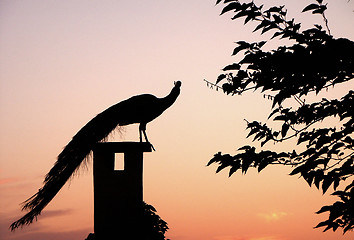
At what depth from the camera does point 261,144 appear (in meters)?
4.12

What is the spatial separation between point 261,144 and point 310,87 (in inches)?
30.8

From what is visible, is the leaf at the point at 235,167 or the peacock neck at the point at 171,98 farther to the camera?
the peacock neck at the point at 171,98

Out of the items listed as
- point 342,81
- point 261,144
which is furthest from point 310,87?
point 261,144

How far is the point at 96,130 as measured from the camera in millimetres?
7566

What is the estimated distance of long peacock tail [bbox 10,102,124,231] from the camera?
7.48 meters

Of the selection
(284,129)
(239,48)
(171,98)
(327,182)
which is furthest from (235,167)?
(171,98)

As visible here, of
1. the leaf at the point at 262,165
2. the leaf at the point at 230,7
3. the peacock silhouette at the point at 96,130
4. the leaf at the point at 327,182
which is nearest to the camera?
the leaf at the point at 327,182

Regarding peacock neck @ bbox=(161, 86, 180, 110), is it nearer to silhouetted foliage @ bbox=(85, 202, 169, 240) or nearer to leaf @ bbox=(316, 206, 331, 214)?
silhouetted foliage @ bbox=(85, 202, 169, 240)

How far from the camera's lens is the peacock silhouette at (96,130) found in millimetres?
7359

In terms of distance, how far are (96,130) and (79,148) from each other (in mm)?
442

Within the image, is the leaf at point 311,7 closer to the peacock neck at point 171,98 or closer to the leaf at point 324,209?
the leaf at point 324,209

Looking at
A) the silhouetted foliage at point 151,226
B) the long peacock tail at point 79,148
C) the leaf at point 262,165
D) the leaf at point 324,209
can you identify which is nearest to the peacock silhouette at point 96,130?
the long peacock tail at point 79,148

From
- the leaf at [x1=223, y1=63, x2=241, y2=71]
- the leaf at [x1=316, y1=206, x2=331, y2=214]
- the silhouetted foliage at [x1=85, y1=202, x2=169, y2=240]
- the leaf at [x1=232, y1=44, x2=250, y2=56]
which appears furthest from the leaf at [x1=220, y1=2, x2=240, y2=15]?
the silhouetted foliage at [x1=85, y1=202, x2=169, y2=240]

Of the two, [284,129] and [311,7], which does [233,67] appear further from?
[311,7]
